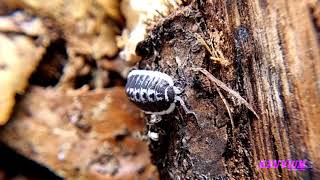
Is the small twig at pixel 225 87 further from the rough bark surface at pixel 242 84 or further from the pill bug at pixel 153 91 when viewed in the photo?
the pill bug at pixel 153 91

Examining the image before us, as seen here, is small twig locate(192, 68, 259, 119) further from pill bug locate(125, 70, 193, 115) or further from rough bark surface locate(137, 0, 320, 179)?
pill bug locate(125, 70, 193, 115)

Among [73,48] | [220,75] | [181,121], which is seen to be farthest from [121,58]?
[220,75]

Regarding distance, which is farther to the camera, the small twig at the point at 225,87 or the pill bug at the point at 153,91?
the pill bug at the point at 153,91

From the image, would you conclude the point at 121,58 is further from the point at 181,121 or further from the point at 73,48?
the point at 181,121

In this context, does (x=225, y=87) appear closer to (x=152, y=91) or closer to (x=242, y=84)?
(x=242, y=84)

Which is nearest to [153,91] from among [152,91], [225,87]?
[152,91]

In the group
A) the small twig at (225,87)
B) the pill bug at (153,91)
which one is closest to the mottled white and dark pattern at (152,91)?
the pill bug at (153,91)
